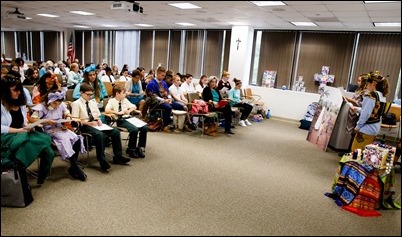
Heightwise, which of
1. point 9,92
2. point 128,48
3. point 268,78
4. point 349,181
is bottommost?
point 349,181

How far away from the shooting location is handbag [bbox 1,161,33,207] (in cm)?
274

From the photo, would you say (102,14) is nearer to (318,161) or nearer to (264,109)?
(264,109)

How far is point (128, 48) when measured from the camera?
503 inches

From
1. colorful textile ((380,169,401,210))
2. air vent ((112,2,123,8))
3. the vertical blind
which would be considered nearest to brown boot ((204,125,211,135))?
air vent ((112,2,123,8))

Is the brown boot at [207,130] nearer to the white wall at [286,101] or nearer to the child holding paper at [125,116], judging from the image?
the child holding paper at [125,116]

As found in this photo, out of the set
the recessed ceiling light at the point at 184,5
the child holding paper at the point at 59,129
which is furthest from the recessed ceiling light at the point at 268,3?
the child holding paper at the point at 59,129

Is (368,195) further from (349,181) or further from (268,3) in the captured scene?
(268,3)

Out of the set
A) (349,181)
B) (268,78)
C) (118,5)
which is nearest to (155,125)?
(118,5)

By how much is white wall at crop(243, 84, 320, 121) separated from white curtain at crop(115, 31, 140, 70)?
19.1ft

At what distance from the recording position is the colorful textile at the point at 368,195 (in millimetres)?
3275

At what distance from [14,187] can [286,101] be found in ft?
25.1

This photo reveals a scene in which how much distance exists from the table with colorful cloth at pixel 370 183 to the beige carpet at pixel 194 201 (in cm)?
12

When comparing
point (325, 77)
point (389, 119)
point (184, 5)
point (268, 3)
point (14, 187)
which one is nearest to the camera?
point (14, 187)

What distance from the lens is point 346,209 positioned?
3.28 meters
